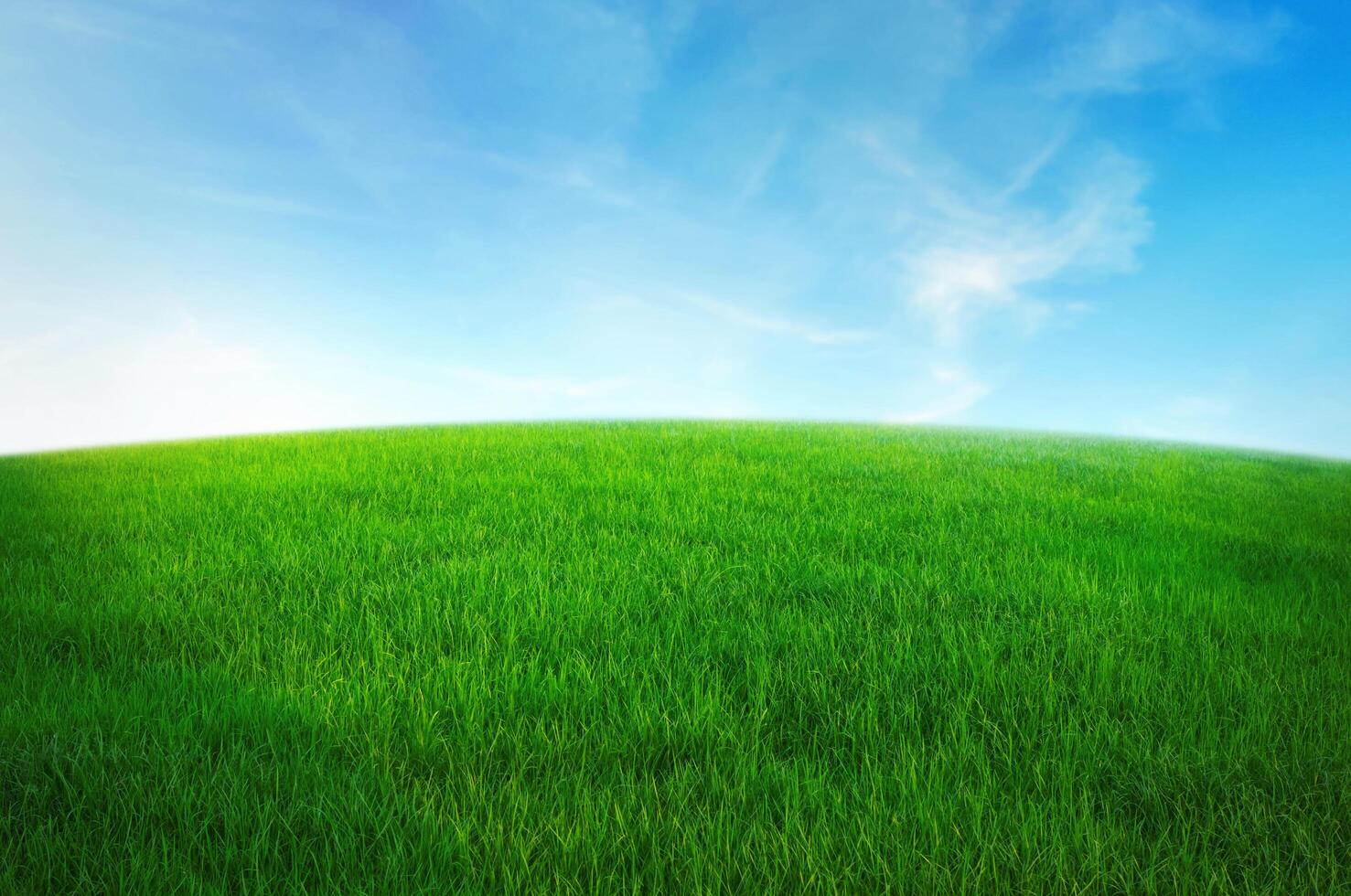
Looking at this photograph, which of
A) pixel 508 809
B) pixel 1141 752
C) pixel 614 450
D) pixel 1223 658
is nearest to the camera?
pixel 508 809

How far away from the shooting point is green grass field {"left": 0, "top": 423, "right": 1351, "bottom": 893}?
2084 millimetres

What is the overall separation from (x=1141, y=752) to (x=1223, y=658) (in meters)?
1.40

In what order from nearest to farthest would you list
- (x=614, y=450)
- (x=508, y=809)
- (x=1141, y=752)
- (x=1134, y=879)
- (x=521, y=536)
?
(x=1134, y=879) → (x=508, y=809) → (x=1141, y=752) → (x=521, y=536) → (x=614, y=450)

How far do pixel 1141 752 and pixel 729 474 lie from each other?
5466 mm

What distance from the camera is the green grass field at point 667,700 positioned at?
208 cm

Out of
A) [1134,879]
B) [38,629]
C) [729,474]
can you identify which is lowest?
[1134,879]

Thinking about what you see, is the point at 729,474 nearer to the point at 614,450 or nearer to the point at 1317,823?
the point at 614,450

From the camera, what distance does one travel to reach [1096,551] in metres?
5.45

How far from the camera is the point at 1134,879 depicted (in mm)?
2062

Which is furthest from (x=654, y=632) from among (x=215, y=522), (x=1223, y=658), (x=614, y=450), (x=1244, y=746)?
(x=614, y=450)

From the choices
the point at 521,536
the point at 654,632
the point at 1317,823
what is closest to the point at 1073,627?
the point at 1317,823

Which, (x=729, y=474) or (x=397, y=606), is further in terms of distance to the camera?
(x=729, y=474)

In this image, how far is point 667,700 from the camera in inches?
116

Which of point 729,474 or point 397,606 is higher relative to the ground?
point 729,474
